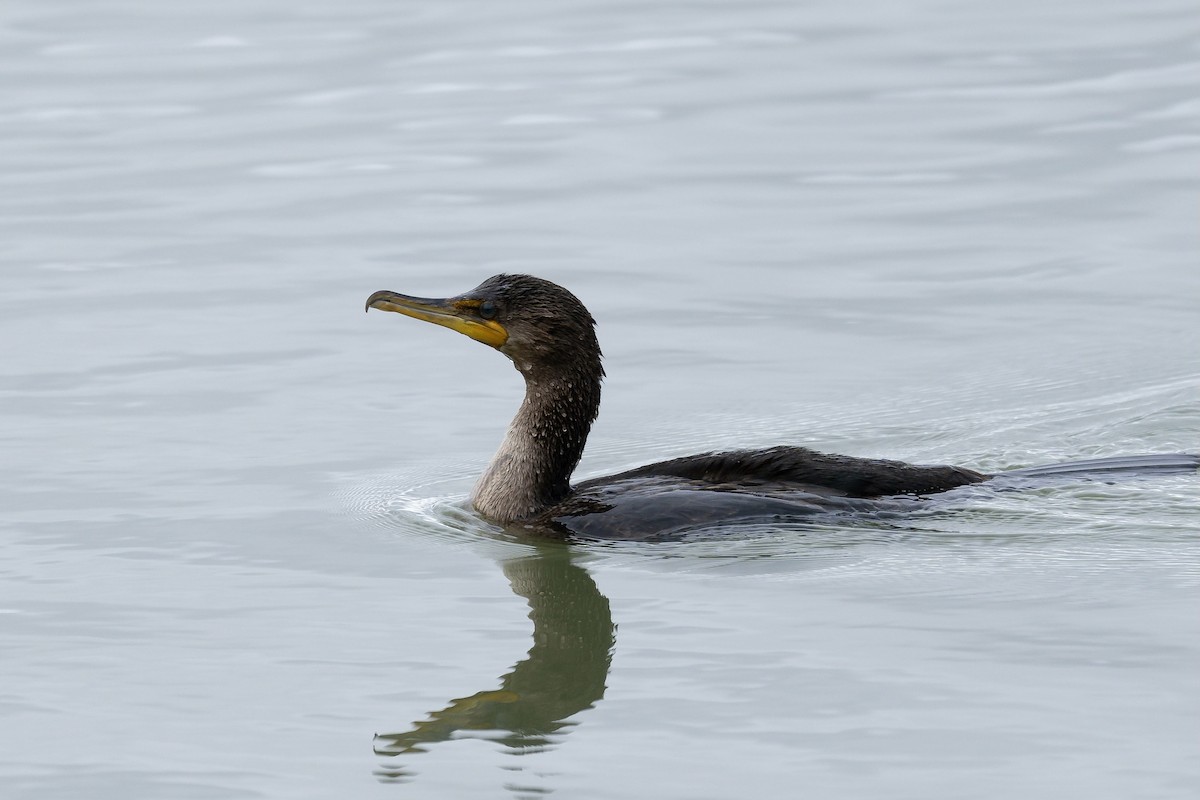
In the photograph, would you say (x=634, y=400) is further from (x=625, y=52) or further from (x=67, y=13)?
(x=67, y=13)

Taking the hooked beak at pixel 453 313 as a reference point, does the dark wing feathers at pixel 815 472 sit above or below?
below

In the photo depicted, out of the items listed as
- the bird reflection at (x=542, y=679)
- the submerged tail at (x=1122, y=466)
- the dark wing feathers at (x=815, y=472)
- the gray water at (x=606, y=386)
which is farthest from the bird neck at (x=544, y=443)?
the submerged tail at (x=1122, y=466)

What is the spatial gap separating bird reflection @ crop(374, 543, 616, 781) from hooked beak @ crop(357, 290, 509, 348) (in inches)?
49.2

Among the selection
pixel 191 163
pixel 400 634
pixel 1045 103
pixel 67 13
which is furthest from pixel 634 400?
pixel 67 13

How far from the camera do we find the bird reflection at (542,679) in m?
6.74

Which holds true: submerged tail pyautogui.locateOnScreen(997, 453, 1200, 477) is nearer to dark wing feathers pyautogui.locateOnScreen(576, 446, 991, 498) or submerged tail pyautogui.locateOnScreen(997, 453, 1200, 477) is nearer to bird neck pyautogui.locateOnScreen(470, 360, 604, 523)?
dark wing feathers pyautogui.locateOnScreen(576, 446, 991, 498)

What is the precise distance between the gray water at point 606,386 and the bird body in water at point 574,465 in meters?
0.20

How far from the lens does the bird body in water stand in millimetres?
9195

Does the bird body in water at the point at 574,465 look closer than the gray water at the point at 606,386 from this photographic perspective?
No

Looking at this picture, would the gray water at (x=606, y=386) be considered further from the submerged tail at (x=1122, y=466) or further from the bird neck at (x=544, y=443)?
the bird neck at (x=544, y=443)

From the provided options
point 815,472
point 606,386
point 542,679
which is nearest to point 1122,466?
point 815,472

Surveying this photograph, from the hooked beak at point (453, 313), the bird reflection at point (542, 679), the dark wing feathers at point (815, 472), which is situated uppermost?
the hooked beak at point (453, 313)

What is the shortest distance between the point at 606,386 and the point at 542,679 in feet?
14.9

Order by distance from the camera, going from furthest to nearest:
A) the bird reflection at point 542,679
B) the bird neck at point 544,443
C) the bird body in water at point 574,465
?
the bird neck at point 544,443, the bird body in water at point 574,465, the bird reflection at point 542,679
